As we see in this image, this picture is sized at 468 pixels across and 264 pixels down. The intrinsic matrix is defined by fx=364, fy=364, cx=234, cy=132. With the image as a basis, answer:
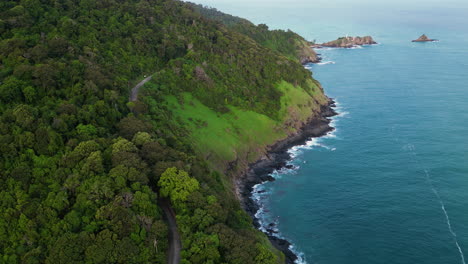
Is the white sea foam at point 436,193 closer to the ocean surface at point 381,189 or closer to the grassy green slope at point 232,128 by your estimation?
the ocean surface at point 381,189

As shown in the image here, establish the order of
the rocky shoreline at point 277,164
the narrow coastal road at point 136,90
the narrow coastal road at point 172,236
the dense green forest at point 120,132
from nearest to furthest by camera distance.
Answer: the dense green forest at point 120,132 → the narrow coastal road at point 172,236 → the rocky shoreline at point 277,164 → the narrow coastal road at point 136,90

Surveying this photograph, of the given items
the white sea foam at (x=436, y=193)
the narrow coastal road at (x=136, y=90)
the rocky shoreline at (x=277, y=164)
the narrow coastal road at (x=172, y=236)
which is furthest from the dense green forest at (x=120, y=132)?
the white sea foam at (x=436, y=193)

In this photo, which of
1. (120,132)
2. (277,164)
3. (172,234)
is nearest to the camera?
(172,234)

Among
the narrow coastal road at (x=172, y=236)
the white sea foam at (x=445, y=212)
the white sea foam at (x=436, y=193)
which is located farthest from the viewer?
the white sea foam at (x=436, y=193)

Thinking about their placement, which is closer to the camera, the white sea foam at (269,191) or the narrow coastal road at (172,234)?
the narrow coastal road at (172,234)

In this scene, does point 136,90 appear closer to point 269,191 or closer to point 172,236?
point 269,191

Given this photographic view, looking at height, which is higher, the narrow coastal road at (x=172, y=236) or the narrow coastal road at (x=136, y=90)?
the narrow coastal road at (x=136, y=90)

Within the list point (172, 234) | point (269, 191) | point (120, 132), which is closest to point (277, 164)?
point (269, 191)

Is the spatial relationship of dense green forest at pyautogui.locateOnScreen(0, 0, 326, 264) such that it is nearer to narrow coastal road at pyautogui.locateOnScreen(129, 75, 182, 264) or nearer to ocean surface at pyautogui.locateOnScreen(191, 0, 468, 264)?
narrow coastal road at pyautogui.locateOnScreen(129, 75, 182, 264)

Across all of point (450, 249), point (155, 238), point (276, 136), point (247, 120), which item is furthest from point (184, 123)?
point (450, 249)
